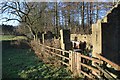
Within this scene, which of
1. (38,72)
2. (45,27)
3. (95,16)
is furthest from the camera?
(95,16)

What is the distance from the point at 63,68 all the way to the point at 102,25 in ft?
10.4

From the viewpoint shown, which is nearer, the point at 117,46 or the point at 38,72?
the point at 117,46

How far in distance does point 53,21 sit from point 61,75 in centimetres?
2753

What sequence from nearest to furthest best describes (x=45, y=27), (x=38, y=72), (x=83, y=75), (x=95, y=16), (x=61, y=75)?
(x=83, y=75) < (x=61, y=75) < (x=38, y=72) < (x=45, y=27) < (x=95, y=16)

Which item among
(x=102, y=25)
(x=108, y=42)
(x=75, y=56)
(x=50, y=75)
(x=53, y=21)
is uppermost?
(x=53, y=21)

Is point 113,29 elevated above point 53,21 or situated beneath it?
situated beneath

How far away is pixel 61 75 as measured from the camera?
9.48m

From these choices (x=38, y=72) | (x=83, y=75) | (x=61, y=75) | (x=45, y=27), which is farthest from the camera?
(x=45, y=27)

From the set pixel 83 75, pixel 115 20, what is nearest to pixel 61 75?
pixel 83 75

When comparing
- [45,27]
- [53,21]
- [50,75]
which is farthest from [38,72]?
[53,21]

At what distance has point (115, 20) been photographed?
374 inches

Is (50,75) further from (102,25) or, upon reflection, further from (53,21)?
(53,21)

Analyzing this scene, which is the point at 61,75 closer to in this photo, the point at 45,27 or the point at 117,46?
the point at 117,46

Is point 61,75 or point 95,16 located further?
point 95,16
